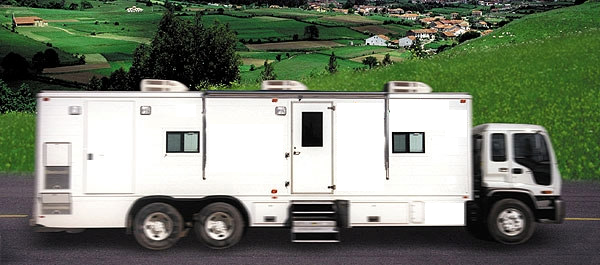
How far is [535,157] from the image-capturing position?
13.3 meters

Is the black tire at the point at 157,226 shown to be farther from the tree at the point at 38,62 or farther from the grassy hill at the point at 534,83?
the tree at the point at 38,62

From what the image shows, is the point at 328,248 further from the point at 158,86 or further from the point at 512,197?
the point at 158,86

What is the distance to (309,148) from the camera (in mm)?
12695

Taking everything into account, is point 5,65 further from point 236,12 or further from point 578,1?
point 578,1

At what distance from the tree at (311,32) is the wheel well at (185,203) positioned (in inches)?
3599

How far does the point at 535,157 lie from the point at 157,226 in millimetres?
6909

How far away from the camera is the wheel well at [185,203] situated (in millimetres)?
12523

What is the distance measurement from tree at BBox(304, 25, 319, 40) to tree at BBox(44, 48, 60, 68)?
34.5 m

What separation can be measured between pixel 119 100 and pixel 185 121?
119cm

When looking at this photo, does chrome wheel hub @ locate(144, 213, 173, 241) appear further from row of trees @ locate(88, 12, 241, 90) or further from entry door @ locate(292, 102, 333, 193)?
row of trees @ locate(88, 12, 241, 90)

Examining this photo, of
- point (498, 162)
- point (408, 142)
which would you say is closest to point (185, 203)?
point (408, 142)

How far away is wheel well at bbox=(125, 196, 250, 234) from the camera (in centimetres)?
1252

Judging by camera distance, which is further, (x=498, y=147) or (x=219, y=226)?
(x=498, y=147)

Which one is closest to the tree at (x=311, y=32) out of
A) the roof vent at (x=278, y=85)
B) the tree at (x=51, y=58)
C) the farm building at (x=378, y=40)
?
the farm building at (x=378, y=40)
